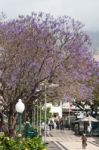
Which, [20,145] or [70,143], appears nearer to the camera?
[20,145]

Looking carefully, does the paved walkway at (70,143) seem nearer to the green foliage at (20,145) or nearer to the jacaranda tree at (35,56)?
the jacaranda tree at (35,56)

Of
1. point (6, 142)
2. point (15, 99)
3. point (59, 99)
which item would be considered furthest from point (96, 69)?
point (6, 142)

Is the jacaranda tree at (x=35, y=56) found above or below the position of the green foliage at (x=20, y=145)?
above

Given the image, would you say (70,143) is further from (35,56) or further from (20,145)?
(20,145)

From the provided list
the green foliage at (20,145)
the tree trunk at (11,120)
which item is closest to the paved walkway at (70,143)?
the tree trunk at (11,120)

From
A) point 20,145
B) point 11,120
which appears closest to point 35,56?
point 11,120

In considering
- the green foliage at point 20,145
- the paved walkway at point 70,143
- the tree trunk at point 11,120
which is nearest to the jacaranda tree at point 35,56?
the tree trunk at point 11,120

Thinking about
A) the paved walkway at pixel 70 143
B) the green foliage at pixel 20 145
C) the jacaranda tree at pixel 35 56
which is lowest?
the green foliage at pixel 20 145

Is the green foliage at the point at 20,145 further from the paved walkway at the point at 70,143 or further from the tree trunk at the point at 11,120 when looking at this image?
the paved walkway at the point at 70,143

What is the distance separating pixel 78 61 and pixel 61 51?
4.33 feet

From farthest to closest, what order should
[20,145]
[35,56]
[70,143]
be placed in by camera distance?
[70,143] → [35,56] → [20,145]

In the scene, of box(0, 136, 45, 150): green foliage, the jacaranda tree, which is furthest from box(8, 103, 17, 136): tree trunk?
box(0, 136, 45, 150): green foliage

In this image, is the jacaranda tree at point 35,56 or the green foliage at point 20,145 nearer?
the green foliage at point 20,145

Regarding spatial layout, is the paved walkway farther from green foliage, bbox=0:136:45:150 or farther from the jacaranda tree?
green foliage, bbox=0:136:45:150
